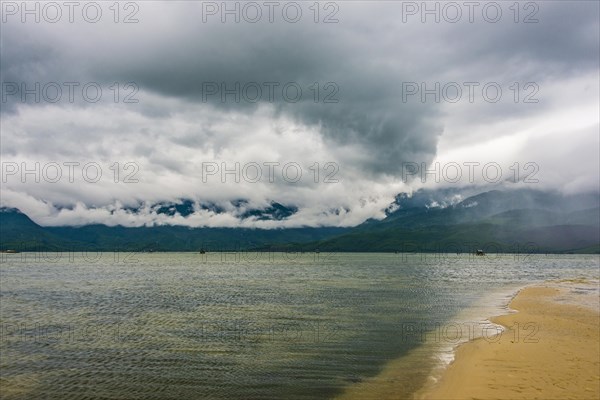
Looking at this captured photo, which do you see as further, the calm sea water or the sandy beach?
the calm sea water

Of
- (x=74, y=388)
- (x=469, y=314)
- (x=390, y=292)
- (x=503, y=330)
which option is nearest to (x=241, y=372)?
(x=74, y=388)

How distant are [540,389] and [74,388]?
79.5 ft

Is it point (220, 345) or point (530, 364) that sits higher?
point (530, 364)

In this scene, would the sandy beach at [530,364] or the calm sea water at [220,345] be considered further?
the calm sea water at [220,345]

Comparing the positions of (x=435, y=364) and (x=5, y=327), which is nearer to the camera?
(x=435, y=364)

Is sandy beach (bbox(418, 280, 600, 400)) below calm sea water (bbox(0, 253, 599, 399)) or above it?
above

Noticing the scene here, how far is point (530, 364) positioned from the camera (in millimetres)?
25641

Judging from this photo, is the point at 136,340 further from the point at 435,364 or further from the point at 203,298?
the point at 203,298

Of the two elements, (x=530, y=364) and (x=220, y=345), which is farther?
(x=220, y=345)

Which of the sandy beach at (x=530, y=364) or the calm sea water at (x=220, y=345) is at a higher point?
the sandy beach at (x=530, y=364)

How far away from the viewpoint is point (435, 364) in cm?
2794

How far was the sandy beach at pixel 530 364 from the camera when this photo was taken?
2098 cm

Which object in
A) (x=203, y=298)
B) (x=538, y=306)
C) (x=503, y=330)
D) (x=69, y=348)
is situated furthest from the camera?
(x=203, y=298)

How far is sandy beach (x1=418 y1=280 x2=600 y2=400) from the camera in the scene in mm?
20984
